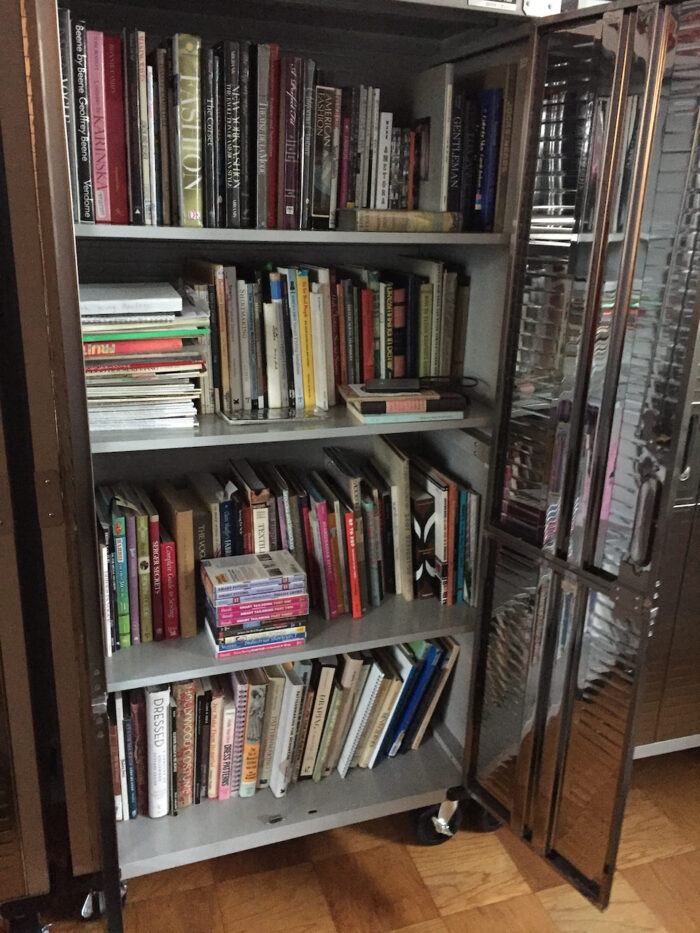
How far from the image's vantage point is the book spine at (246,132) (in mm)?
1172

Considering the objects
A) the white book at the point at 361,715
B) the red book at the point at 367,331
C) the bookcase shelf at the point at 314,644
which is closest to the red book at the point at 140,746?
the bookcase shelf at the point at 314,644

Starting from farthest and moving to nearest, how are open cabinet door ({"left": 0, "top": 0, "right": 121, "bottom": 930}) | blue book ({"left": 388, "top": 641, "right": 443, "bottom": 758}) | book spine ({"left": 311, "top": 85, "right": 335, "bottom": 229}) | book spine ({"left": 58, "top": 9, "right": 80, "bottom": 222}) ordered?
blue book ({"left": 388, "top": 641, "right": 443, "bottom": 758}) → book spine ({"left": 311, "top": 85, "right": 335, "bottom": 229}) → book spine ({"left": 58, "top": 9, "right": 80, "bottom": 222}) → open cabinet door ({"left": 0, "top": 0, "right": 121, "bottom": 930})

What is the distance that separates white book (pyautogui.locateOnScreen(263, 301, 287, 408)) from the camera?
1.36m

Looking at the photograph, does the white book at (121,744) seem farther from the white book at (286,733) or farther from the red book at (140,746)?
the white book at (286,733)

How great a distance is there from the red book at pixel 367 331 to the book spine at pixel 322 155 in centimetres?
16

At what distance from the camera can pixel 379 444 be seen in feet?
5.32

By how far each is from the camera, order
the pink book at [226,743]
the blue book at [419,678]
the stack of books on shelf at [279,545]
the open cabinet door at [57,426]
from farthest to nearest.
→ the blue book at [419,678] < the pink book at [226,743] < the stack of books on shelf at [279,545] < the open cabinet door at [57,426]

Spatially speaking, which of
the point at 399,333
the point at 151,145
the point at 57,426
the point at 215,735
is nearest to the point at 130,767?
the point at 215,735

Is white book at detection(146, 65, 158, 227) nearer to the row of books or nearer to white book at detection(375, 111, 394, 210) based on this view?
white book at detection(375, 111, 394, 210)

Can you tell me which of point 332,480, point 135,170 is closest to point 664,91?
point 135,170

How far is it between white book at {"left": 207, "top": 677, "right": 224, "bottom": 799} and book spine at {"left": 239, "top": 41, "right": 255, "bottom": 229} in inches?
34.7

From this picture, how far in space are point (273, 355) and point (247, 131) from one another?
14.8 inches

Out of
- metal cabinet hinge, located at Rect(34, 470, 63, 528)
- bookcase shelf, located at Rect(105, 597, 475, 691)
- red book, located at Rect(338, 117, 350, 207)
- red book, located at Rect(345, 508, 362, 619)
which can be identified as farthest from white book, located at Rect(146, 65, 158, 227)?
bookcase shelf, located at Rect(105, 597, 475, 691)

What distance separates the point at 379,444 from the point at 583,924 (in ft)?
3.39
